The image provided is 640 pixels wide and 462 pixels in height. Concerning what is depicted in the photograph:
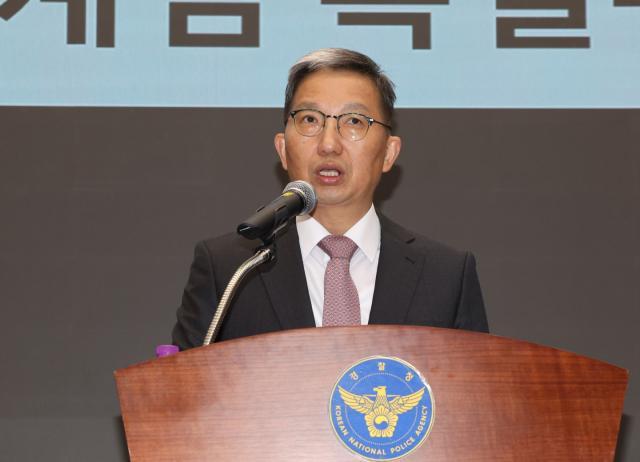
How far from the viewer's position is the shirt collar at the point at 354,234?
75.1 inches

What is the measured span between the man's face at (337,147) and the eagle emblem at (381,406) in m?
0.90

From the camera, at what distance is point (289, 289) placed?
69.9 inches

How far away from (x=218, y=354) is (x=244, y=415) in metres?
0.08

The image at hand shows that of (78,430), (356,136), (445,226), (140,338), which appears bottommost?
(78,430)

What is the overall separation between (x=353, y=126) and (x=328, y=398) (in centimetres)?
99

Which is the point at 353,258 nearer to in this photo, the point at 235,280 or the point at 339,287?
the point at 339,287

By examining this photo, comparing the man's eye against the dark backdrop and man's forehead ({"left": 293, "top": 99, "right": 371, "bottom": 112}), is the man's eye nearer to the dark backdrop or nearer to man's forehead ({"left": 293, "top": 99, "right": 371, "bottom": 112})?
→ man's forehead ({"left": 293, "top": 99, "right": 371, "bottom": 112})

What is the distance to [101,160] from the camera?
2594 millimetres

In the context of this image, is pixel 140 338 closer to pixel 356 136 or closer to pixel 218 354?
pixel 356 136

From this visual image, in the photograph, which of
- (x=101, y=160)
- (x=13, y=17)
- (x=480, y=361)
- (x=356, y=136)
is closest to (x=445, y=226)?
(x=356, y=136)

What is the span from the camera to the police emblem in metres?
1.02

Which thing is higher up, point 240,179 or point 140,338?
point 240,179

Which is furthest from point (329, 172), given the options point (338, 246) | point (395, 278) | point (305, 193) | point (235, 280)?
point (235, 280)

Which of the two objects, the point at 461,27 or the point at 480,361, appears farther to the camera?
the point at 461,27
